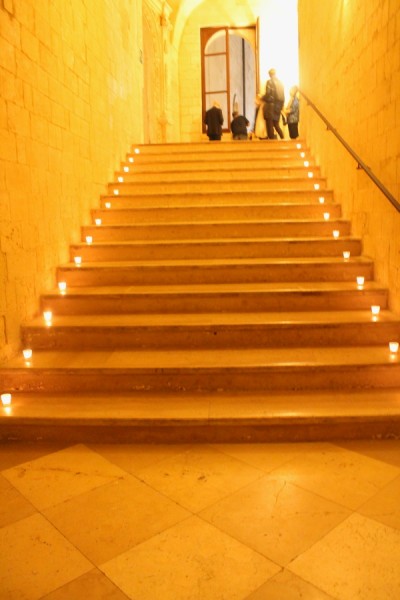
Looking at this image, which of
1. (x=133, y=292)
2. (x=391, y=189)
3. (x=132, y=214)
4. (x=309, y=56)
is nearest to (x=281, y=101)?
(x=309, y=56)

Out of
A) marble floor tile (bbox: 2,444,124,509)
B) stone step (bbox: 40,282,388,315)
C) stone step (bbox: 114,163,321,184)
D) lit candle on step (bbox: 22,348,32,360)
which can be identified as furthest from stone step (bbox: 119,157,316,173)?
marble floor tile (bbox: 2,444,124,509)

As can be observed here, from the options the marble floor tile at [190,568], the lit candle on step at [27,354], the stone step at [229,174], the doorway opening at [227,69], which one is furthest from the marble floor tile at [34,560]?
the doorway opening at [227,69]

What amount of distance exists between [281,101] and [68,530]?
26.5 feet

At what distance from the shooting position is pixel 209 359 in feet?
10.6

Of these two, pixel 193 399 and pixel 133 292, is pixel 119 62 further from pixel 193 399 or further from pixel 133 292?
pixel 193 399

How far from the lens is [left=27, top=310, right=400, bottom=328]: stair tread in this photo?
11.3 feet

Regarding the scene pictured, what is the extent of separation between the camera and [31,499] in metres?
2.26

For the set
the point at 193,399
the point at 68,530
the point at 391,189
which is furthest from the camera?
the point at 391,189

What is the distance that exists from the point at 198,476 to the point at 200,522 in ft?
1.25

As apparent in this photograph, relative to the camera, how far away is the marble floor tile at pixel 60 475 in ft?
7.52

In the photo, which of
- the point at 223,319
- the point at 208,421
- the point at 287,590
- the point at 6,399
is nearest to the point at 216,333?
the point at 223,319

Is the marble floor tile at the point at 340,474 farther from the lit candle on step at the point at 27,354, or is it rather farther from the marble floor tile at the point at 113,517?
the lit candle on step at the point at 27,354

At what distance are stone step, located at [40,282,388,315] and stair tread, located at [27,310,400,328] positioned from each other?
0.22 feet

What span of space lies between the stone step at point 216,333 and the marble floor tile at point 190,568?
162 cm
